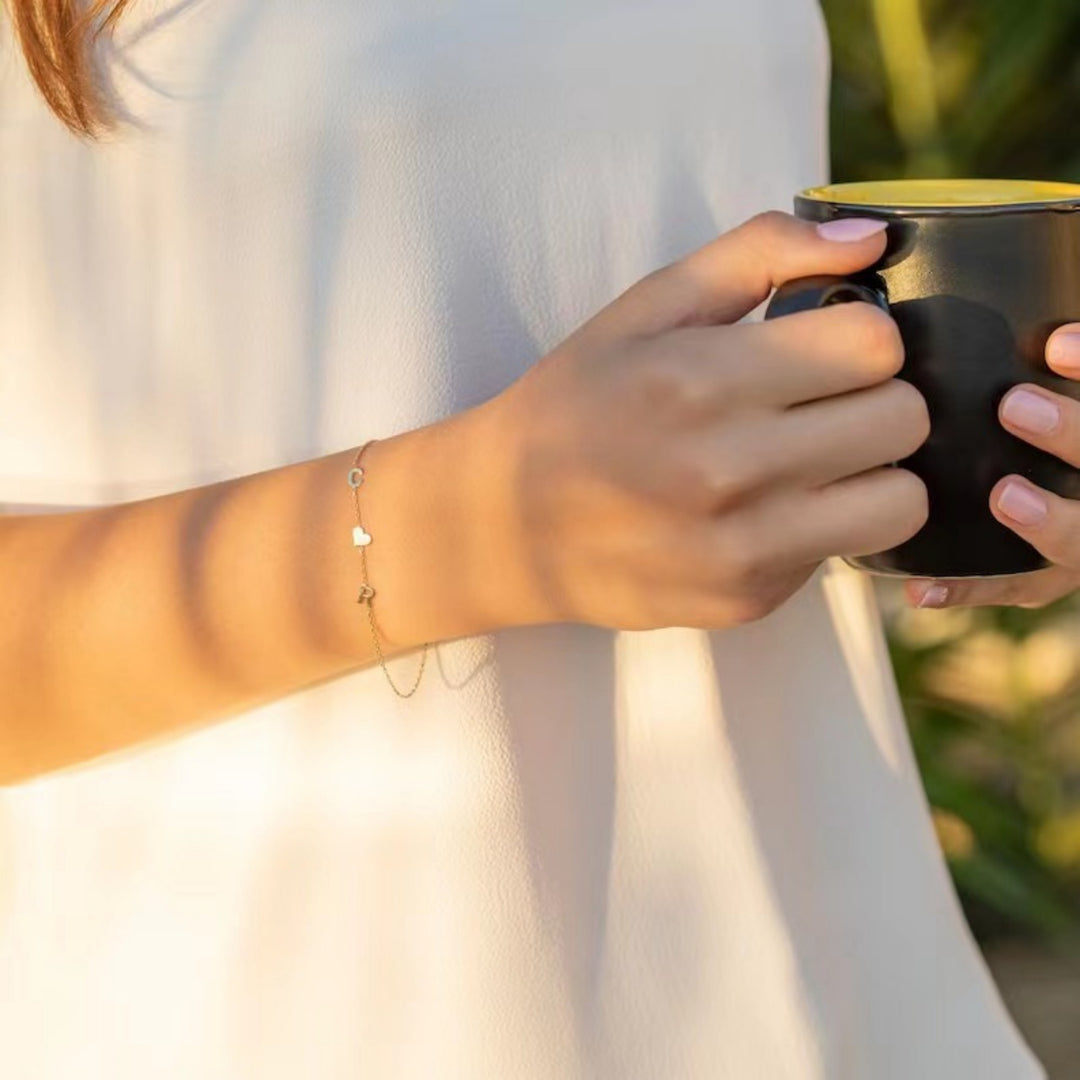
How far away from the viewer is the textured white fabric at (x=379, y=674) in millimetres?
749

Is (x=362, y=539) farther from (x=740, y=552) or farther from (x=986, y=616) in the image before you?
(x=986, y=616)

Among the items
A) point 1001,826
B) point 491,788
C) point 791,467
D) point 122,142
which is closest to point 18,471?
point 122,142

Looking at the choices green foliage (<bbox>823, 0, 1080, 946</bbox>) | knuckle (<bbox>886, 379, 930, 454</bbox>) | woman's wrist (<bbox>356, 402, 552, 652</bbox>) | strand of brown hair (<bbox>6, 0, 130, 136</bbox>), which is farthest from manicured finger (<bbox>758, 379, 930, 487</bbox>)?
green foliage (<bbox>823, 0, 1080, 946</bbox>)

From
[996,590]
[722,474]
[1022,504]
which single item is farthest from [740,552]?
[996,590]

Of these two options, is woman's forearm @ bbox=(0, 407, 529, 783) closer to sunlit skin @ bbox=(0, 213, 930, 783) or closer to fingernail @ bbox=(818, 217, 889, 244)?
A: sunlit skin @ bbox=(0, 213, 930, 783)

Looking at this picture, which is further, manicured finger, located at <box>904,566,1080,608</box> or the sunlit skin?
manicured finger, located at <box>904,566,1080,608</box>

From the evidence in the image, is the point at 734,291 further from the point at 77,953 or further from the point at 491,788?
the point at 77,953

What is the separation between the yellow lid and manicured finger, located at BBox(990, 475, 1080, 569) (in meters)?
0.11

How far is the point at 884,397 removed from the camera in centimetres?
63

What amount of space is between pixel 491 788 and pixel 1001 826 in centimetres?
167

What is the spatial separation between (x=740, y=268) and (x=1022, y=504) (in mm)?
152

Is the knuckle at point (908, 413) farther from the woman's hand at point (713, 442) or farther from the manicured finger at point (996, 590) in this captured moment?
the manicured finger at point (996, 590)

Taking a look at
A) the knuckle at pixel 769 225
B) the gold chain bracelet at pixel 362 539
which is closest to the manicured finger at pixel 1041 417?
the knuckle at pixel 769 225

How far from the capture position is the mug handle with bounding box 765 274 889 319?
24.8 inches
